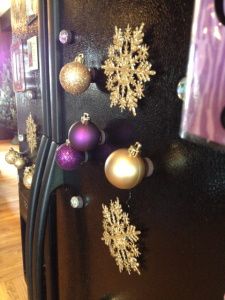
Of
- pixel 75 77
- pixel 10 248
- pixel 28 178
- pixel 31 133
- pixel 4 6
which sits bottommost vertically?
pixel 10 248

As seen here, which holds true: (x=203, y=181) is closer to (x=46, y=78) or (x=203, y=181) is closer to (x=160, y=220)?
(x=160, y=220)

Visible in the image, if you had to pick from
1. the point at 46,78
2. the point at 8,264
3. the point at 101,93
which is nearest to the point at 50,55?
the point at 46,78

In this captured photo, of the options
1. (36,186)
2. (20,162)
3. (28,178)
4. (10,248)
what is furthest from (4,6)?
(36,186)

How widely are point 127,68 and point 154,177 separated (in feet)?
0.54

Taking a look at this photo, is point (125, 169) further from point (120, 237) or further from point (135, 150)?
point (120, 237)

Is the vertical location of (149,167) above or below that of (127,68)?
below

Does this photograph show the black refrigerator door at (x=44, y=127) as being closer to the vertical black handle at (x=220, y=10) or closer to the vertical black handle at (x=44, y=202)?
the vertical black handle at (x=44, y=202)

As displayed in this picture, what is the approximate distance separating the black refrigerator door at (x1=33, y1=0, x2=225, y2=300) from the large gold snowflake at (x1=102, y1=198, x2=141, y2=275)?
0.01 meters

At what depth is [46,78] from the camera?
25.3 inches

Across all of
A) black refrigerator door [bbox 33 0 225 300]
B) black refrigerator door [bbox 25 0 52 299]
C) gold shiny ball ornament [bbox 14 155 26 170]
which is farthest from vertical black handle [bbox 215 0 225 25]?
gold shiny ball ornament [bbox 14 155 26 170]

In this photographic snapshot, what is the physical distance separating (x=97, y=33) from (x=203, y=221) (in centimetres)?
35

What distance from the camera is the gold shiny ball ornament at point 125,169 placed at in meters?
0.37

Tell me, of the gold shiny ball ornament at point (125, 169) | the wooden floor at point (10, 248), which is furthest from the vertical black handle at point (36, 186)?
the wooden floor at point (10, 248)

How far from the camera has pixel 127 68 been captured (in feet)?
1.36
